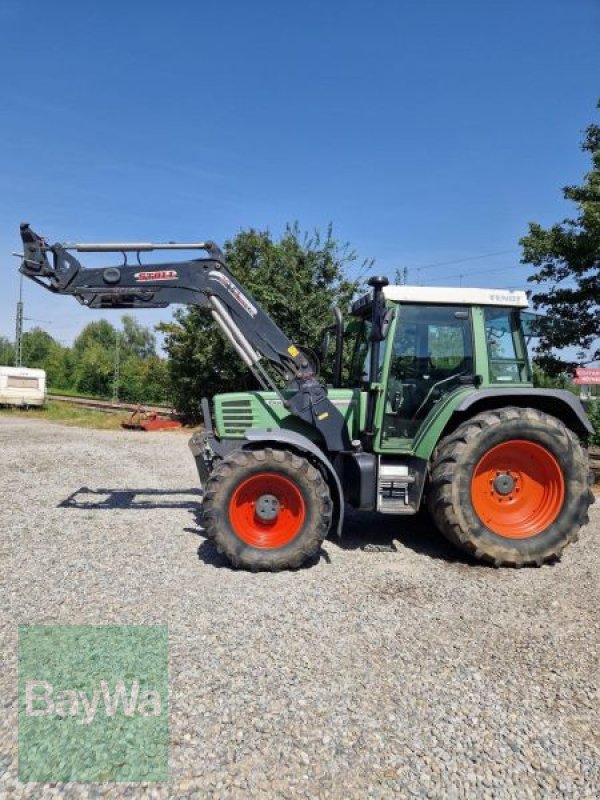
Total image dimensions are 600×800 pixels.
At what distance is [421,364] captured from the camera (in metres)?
5.47

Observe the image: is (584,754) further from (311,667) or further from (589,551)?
(589,551)

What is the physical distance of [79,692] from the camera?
2.98m

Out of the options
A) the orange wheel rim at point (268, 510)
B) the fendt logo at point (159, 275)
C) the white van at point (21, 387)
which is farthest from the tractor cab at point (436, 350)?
the white van at point (21, 387)

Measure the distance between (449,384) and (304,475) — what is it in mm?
1793

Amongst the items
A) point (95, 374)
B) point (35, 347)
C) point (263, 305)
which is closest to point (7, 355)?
point (35, 347)

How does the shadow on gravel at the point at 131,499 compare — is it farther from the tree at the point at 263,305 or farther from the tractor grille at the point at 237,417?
the tree at the point at 263,305

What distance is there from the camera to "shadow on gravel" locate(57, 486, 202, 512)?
705 cm

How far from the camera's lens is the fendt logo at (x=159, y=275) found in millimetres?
5602

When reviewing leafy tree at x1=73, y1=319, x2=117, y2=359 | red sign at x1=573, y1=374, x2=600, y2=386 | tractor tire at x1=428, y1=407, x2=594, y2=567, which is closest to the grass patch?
red sign at x1=573, y1=374, x2=600, y2=386

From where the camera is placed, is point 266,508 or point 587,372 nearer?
point 266,508

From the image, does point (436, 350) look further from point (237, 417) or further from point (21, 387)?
point (21, 387)

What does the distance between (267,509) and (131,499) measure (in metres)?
3.20

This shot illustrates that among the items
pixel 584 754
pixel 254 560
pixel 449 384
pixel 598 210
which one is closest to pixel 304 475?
pixel 254 560

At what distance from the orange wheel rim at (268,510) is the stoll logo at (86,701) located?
2.05m
